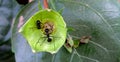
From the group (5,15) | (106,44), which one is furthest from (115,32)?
(5,15)

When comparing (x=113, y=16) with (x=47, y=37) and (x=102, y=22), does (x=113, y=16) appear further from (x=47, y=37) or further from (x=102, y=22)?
(x=47, y=37)

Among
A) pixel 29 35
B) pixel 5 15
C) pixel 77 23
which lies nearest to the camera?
pixel 29 35

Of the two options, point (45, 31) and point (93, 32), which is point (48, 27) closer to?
point (45, 31)

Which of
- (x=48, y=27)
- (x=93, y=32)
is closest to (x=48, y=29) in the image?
(x=48, y=27)
